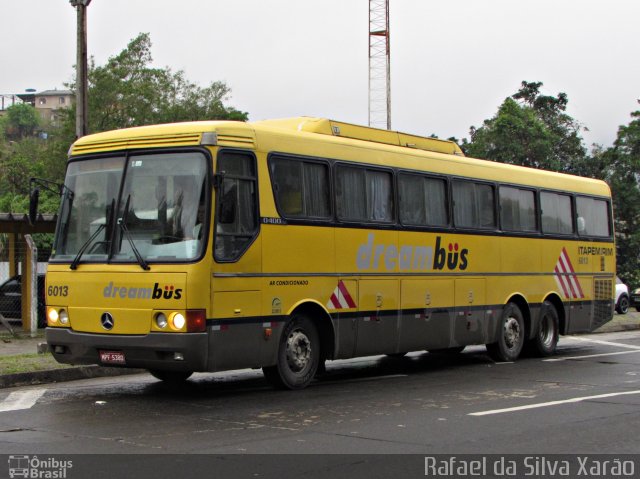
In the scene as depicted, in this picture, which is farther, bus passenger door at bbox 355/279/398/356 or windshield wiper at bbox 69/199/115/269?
bus passenger door at bbox 355/279/398/356

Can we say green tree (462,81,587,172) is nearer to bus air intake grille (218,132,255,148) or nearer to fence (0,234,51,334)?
fence (0,234,51,334)

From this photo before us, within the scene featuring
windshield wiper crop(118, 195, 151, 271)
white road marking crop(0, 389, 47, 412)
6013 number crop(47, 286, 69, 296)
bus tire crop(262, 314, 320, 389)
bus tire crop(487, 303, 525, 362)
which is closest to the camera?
white road marking crop(0, 389, 47, 412)

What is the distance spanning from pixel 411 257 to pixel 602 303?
7.10m

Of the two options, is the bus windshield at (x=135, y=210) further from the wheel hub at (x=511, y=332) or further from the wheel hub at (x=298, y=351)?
the wheel hub at (x=511, y=332)

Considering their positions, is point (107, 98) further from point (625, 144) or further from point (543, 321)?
point (543, 321)

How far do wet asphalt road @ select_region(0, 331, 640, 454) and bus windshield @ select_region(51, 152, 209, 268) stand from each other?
1.81m

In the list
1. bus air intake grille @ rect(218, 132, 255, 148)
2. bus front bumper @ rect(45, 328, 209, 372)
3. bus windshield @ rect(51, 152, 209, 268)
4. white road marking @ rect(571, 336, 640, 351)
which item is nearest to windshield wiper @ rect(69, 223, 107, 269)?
bus windshield @ rect(51, 152, 209, 268)

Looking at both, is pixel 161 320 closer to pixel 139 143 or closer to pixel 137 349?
pixel 137 349

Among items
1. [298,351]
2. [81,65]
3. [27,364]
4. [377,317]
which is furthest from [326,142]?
[81,65]

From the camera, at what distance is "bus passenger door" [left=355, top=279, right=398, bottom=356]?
44.3ft

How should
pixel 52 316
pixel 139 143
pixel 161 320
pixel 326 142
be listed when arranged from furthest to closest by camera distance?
1. pixel 326 142
2. pixel 52 316
3. pixel 139 143
4. pixel 161 320

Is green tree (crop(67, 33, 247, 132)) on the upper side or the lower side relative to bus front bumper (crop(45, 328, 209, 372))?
upper

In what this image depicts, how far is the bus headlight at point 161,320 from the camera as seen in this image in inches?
429

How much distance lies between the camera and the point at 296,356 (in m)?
12.4
